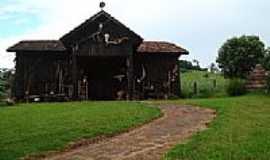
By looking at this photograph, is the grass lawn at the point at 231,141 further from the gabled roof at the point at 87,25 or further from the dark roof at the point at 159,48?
the dark roof at the point at 159,48

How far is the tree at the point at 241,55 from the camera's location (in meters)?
46.0

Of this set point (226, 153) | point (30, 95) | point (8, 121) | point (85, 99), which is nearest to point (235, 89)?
point (85, 99)

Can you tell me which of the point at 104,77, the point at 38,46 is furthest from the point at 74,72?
the point at 38,46

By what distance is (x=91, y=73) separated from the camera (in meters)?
36.6

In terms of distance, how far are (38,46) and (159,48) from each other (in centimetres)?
795

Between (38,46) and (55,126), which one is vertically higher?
(38,46)

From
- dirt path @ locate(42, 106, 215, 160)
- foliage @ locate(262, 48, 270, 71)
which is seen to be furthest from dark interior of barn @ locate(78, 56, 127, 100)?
dirt path @ locate(42, 106, 215, 160)

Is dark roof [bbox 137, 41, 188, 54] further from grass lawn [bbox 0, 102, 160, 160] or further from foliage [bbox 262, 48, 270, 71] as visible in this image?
grass lawn [bbox 0, 102, 160, 160]

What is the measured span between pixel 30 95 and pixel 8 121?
17.2 metres

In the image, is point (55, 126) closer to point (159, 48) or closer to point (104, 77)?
point (104, 77)

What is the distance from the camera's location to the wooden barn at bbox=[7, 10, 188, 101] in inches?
1357

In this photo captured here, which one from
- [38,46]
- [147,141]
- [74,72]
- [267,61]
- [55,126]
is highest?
[38,46]

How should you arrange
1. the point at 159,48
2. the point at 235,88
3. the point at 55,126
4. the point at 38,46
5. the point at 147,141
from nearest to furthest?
1. the point at 147,141
2. the point at 55,126
3. the point at 235,88
4. the point at 38,46
5. the point at 159,48

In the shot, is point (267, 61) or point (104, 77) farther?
point (267, 61)
